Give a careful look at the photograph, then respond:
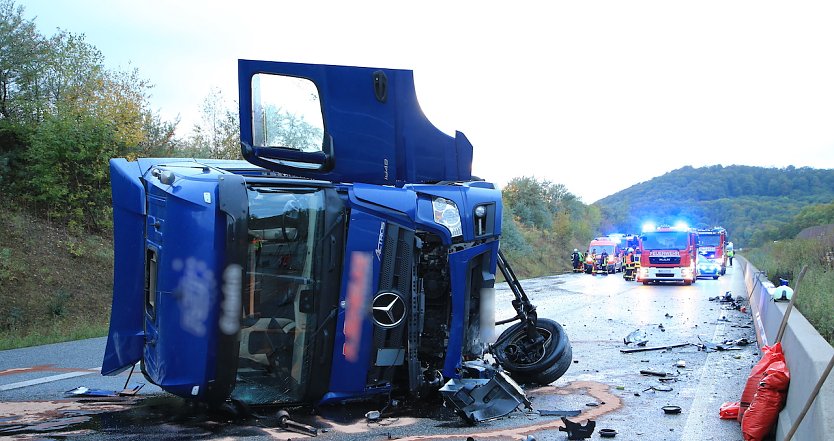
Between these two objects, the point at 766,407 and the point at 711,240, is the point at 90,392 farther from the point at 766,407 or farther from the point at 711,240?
the point at 711,240

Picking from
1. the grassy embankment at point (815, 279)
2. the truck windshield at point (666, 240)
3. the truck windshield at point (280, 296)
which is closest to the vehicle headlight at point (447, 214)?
the truck windshield at point (280, 296)

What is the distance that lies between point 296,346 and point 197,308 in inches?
31.1

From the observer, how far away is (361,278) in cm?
505

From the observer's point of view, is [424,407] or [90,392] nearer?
[424,407]

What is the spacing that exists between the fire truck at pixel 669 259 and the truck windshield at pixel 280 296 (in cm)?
2321

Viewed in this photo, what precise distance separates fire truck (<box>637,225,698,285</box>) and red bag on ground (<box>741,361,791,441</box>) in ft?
72.3

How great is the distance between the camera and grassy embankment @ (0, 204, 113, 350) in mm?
14883

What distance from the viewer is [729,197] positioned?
120688mm

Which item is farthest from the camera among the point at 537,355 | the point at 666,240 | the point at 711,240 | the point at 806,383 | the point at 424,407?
the point at 711,240

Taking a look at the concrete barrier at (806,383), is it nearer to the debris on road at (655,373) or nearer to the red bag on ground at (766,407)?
the red bag on ground at (766,407)

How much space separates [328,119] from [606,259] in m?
32.3

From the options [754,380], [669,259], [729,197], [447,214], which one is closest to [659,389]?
[754,380]

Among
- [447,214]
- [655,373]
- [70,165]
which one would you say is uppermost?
[70,165]

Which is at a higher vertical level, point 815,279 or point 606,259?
point 815,279
